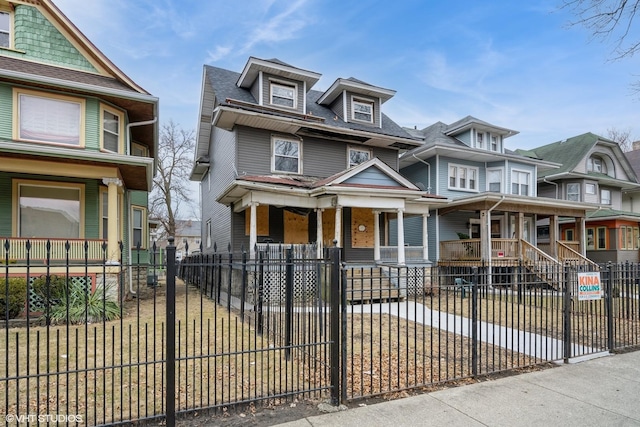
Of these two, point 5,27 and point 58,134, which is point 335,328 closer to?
point 58,134

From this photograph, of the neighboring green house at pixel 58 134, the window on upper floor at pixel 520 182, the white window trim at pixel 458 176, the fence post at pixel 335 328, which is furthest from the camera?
the window on upper floor at pixel 520 182

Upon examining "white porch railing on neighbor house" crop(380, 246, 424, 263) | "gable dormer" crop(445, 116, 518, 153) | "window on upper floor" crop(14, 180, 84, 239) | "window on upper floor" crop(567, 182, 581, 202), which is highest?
"gable dormer" crop(445, 116, 518, 153)

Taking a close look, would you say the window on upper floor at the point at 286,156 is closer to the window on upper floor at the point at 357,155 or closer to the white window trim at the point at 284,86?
the white window trim at the point at 284,86

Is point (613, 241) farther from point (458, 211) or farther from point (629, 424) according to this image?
point (629, 424)

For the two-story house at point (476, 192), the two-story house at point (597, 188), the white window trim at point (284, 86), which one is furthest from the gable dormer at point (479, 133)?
the white window trim at point (284, 86)

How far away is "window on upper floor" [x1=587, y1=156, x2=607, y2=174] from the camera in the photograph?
26281mm

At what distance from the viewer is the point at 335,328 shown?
4461 millimetres

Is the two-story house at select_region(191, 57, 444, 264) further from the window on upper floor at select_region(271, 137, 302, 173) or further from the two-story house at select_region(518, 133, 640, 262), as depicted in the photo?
the two-story house at select_region(518, 133, 640, 262)

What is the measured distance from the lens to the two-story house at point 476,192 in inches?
684

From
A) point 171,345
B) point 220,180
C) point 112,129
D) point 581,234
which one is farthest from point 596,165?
point 171,345

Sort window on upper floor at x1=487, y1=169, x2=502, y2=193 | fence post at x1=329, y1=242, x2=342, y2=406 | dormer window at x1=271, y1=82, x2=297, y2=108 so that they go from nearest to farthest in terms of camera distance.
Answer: fence post at x1=329, y1=242, x2=342, y2=406 → dormer window at x1=271, y1=82, x2=297, y2=108 → window on upper floor at x1=487, y1=169, x2=502, y2=193

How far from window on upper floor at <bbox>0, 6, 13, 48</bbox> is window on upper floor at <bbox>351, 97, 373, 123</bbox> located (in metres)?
13.1

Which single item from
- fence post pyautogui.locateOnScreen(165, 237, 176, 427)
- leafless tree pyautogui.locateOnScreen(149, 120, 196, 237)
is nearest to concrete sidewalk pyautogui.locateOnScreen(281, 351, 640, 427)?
fence post pyautogui.locateOnScreen(165, 237, 176, 427)

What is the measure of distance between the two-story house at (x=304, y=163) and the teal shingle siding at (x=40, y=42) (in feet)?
16.7
